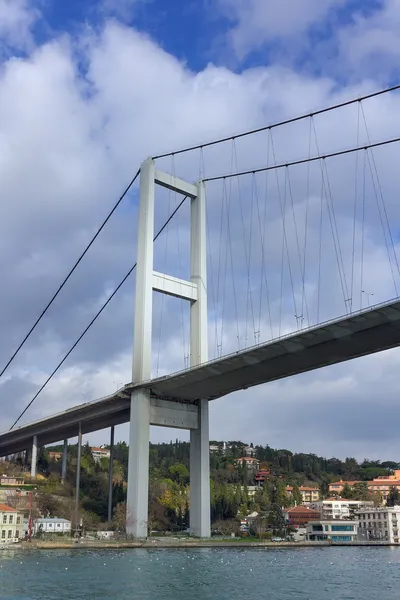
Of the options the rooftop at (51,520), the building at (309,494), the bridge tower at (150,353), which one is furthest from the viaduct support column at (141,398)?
the building at (309,494)

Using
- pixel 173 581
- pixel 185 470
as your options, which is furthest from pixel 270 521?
pixel 173 581

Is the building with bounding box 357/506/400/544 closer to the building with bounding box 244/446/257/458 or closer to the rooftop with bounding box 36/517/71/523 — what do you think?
the rooftop with bounding box 36/517/71/523

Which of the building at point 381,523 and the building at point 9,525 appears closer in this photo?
the building at point 9,525

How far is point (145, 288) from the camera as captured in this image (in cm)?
3228

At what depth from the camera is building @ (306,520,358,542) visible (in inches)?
2360

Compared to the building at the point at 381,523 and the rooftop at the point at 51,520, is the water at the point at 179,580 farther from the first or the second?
the building at the point at 381,523

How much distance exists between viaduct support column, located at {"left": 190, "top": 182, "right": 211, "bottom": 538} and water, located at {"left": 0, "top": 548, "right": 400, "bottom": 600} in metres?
9.72

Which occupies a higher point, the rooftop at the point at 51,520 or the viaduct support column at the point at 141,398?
the viaduct support column at the point at 141,398

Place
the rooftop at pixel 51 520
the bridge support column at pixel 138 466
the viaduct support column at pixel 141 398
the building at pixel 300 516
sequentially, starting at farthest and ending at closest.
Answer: the building at pixel 300 516, the rooftop at pixel 51 520, the viaduct support column at pixel 141 398, the bridge support column at pixel 138 466

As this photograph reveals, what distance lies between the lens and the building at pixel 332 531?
197 ft

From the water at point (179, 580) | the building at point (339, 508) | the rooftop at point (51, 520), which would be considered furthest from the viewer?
the building at point (339, 508)

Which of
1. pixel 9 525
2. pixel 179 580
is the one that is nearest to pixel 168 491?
pixel 9 525

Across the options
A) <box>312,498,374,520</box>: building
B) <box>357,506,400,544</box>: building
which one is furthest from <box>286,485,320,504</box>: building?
<box>357,506,400,544</box>: building

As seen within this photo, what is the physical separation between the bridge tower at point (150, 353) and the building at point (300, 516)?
32131 mm
